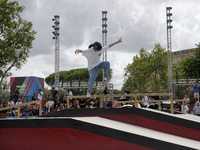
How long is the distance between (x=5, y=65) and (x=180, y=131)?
2074 cm

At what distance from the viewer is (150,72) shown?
141 feet

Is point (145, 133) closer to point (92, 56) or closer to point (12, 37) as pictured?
point (92, 56)

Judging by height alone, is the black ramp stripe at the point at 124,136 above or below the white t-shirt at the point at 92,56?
below

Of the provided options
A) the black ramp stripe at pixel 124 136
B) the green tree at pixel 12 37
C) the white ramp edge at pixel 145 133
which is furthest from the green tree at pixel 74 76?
the black ramp stripe at pixel 124 136

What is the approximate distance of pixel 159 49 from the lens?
1690 inches

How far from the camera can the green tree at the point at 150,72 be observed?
4212 cm

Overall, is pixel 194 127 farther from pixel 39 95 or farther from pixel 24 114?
pixel 39 95

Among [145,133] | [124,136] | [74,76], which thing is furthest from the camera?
[74,76]

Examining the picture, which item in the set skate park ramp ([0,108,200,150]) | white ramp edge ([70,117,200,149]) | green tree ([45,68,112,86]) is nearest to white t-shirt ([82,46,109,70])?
white ramp edge ([70,117,200,149])

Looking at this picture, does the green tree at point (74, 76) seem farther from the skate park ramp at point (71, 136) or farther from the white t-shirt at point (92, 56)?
the skate park ramp at point (71, 136)

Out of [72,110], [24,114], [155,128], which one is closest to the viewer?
[155,128]

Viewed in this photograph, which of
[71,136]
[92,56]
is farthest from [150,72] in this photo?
[71,136]

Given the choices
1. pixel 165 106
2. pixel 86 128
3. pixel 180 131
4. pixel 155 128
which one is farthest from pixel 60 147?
pixel 165 106

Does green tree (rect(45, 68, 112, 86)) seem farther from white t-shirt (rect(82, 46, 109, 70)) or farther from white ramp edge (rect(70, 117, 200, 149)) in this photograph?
white ramp edge (rect(70, 117, 200, 149))
